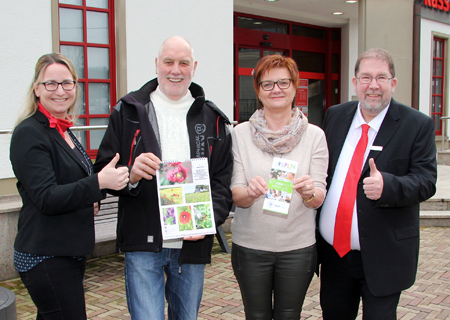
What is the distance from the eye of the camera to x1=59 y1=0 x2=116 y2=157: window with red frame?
249 inches

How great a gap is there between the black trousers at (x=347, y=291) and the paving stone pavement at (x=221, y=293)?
1.25m

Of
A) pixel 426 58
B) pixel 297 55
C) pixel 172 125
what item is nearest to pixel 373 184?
pixel 172 125

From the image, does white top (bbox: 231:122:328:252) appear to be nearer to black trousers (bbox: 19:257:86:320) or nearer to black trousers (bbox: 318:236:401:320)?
black trousers (bbox: 318:236:401:320)

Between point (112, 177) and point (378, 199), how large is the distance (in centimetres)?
147

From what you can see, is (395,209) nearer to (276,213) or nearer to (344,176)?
(344,176)

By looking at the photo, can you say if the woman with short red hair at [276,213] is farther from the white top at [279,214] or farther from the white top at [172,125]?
the white top at [172,125]

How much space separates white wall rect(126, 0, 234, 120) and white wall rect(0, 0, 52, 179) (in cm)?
130

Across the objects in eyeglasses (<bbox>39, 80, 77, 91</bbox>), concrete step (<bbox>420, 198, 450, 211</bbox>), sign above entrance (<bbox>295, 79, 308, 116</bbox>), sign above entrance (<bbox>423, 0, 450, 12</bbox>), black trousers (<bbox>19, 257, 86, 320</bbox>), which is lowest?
concrete step (<bbox>420, 198, 450, 211</bbox>)

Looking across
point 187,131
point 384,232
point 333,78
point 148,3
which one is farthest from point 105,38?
point 333,78

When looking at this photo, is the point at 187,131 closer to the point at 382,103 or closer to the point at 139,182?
the point at 139,182

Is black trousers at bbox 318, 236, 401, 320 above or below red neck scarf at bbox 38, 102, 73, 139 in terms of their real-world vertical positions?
below

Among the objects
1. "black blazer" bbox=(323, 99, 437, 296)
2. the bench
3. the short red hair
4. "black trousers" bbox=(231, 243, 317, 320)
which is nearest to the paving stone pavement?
the bench

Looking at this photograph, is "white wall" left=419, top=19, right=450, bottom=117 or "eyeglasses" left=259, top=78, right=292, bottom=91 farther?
"white wall" left=419, top=19, right=450, bottom=117

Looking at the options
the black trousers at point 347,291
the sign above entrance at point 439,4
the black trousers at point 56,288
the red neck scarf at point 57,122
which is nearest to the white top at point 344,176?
the black trousers at point 347,291
